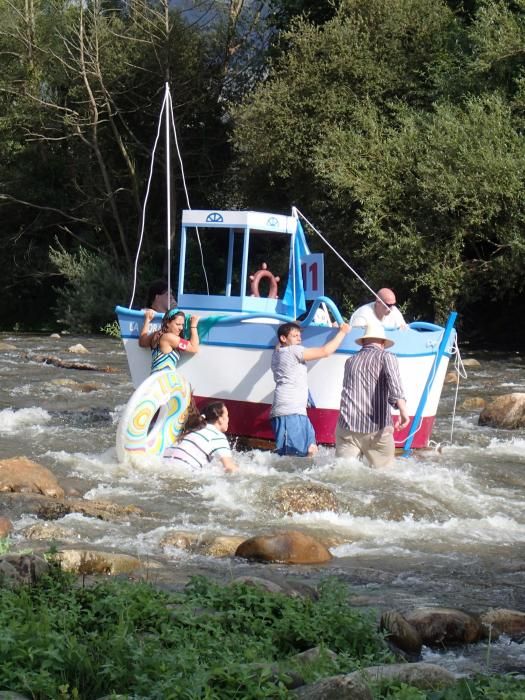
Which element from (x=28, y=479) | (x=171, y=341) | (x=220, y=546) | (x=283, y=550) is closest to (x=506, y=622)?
(x=283, y=550)

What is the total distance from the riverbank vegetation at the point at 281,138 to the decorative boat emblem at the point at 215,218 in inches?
454

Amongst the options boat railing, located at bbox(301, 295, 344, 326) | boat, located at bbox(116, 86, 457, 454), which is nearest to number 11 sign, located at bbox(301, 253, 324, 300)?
boat, located at bbox(116, 86, 457, 454)

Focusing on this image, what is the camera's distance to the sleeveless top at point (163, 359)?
12472 millimetres

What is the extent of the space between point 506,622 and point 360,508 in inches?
133

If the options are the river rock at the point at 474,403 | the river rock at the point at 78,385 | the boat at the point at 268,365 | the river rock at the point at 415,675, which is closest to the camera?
the river rock at the point at 415,675

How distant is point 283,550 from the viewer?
8.08 metres

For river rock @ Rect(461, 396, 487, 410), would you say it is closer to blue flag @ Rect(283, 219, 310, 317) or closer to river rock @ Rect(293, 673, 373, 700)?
blue flag @ Rect(283, 219, 310, 317)

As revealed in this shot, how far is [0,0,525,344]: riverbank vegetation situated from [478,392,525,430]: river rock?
10.0m

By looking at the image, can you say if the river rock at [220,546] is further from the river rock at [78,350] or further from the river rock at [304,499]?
the river rock at [78,350]

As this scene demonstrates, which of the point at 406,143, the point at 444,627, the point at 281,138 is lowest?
the point at 444,627

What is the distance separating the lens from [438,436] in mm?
15078

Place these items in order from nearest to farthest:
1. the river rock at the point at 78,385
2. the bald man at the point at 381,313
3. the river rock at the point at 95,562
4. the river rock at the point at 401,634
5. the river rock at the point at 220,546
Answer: the river rock at the point at 401,634 < the river rock at the point at 95,562 < the river rock at the point at 220,546 < the bald man at the point at 381,313 < the river rock at the point at 78,385

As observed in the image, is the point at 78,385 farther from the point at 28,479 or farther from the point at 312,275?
the point at 28,479

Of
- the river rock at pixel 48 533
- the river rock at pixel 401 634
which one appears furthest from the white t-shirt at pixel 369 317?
the river rock at pixel 401 634
